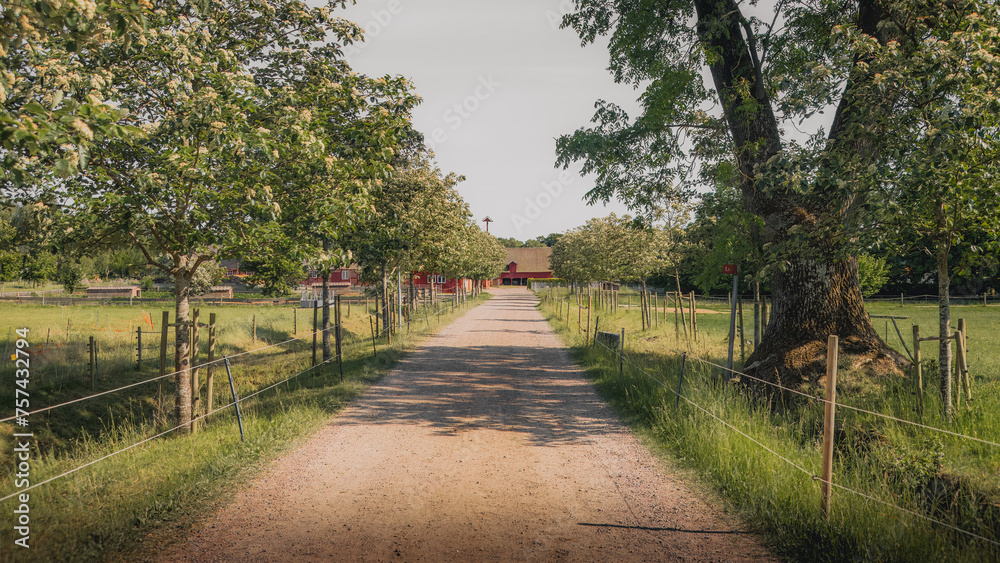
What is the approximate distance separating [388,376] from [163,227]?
5786mm

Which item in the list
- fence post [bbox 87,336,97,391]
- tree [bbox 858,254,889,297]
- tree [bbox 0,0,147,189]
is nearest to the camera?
tree [bbox 0,0,147,189]

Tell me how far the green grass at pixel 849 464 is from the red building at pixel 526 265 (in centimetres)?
11259

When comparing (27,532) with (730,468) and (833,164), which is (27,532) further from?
(833,164)

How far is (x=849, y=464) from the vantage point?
6.09 meters

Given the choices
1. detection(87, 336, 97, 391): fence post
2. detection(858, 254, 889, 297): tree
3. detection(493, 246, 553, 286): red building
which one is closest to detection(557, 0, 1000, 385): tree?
detection(87, 336, 97, 391): fence post

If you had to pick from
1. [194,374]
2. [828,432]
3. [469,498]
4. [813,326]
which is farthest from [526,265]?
[828,432]

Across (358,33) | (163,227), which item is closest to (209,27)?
(358,33)

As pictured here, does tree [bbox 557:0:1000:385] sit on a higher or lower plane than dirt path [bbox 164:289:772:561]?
higher

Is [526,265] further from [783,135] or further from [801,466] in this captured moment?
[801,466]

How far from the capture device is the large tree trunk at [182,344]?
8750mm

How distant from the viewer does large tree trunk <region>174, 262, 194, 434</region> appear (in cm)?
875

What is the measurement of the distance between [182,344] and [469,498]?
6.06 metres

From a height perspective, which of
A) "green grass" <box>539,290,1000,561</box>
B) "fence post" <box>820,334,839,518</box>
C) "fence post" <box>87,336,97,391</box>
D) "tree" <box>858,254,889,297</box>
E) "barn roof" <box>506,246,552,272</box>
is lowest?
"fence post" <box>87,336,97,391</box>

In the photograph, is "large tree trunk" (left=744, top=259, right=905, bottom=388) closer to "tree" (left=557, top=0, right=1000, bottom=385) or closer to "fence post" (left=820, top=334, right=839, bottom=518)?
"tree" (left=557, top=0, right=1000, bottom=385)
